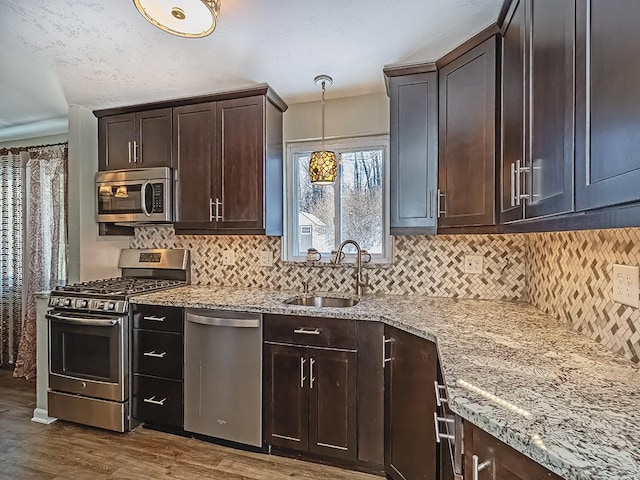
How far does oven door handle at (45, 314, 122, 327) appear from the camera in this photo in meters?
2.40

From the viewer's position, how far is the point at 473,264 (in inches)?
92.7

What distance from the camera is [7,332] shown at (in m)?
3.66

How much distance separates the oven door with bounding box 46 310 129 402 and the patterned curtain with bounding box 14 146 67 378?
1105 millimetres

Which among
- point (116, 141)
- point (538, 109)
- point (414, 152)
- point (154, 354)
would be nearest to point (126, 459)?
point (154, 354)

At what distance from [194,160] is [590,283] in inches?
101

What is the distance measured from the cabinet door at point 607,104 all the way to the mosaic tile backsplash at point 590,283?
1.79 ft

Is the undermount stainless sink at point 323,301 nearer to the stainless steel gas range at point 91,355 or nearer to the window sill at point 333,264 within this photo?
the window sill at point 333,264

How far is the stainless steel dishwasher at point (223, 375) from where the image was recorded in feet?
7.15

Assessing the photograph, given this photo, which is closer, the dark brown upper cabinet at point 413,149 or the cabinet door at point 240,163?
the dark brown upper cabinet at point 413,149

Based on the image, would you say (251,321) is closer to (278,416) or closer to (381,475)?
(278,416)

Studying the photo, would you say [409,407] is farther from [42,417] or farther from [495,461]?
[42,417]

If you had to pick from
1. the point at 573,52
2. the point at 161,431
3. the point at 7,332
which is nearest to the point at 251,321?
the point at 161,431

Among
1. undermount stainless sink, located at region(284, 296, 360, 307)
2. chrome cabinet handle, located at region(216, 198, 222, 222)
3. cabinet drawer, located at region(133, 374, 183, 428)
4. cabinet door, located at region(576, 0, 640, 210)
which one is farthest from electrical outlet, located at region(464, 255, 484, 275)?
cabinet drawer, located at region(133, 374, 183, 428)

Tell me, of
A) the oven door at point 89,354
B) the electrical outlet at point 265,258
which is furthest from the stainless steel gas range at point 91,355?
the electrical outlet at point 265,258
